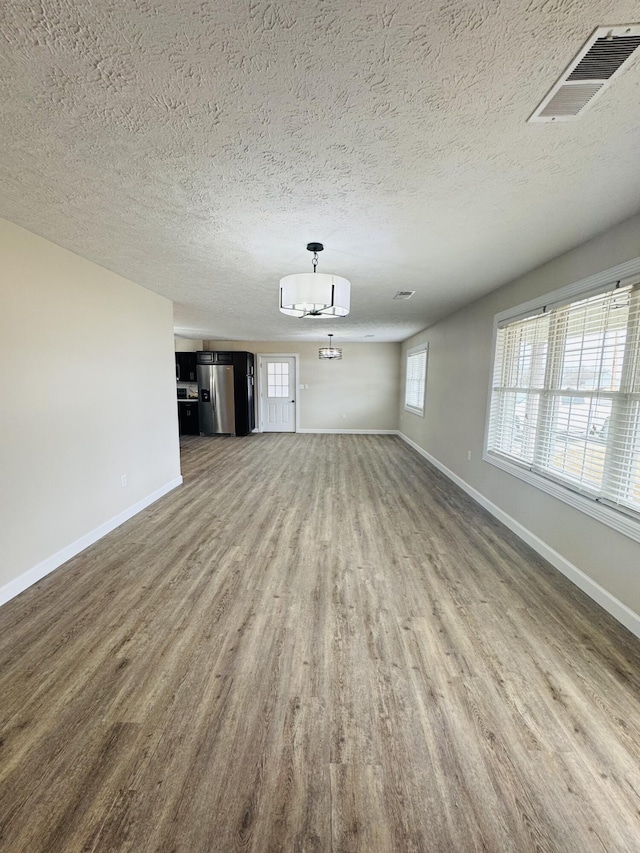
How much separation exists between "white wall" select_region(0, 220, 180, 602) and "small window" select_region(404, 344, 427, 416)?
15.1 ft

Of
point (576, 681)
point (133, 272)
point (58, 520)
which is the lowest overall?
point (576, 681)

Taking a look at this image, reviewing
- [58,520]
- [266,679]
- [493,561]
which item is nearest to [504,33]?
[266,679]

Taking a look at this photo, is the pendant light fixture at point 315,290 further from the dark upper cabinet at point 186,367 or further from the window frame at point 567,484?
the dark upper cabinet at point 186,367

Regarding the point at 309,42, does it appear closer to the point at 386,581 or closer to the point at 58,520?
the point at 386,581

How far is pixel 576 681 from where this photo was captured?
1568 mm

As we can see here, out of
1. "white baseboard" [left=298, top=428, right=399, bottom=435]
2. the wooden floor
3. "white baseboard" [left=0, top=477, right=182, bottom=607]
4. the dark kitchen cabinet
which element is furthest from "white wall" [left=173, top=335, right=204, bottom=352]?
the wooden floor

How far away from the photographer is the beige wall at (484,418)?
2.04 meters

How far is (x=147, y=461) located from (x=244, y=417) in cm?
402

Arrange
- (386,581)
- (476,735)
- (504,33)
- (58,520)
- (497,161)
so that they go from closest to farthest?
(504,33), (476,735), (497,161), (386,581), (58,520)

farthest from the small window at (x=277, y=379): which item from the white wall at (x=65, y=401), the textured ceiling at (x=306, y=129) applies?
the textured ceiling at (x=306, y=129)

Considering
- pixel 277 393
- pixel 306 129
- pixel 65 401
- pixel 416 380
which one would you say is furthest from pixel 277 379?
pixel 306 129

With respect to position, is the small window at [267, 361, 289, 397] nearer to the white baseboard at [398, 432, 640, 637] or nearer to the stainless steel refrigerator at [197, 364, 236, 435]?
the stainless steel refrigerator at [197, 364, 236, 435]

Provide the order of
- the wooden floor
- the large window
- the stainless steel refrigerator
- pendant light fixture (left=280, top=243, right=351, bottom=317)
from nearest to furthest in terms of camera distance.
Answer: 1. the wooden floor
2. the large window
3. pendant light fixture (left=280, top=243, right=351, bottom=317)
4. the stainless steel refrigerator

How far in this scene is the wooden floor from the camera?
1.05 m
